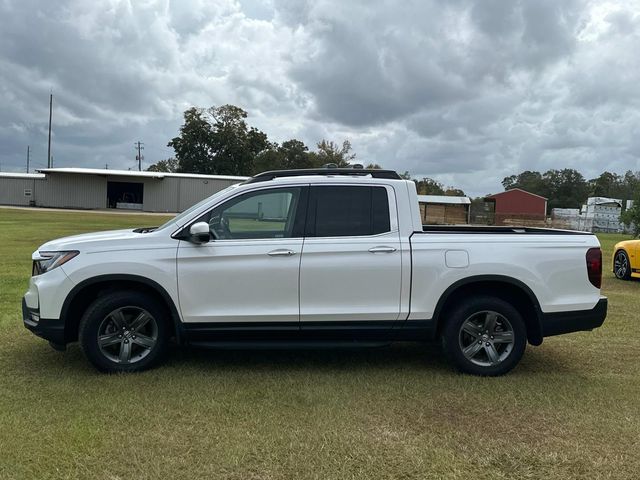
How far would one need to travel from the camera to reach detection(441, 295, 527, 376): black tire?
5.20 metres

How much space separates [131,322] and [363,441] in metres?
2.48

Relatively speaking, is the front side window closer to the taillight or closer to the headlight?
the headlight

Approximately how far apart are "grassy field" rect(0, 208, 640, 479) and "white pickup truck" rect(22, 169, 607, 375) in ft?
1.26

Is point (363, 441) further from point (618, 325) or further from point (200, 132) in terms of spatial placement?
point (200, 132)

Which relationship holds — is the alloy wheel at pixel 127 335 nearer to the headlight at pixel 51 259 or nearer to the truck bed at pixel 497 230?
the headlight at pixel 51 259

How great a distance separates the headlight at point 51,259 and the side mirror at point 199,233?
1070 millimetres

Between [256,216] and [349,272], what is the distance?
1.03m

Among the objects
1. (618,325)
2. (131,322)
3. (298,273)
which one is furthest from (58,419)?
(618,325)

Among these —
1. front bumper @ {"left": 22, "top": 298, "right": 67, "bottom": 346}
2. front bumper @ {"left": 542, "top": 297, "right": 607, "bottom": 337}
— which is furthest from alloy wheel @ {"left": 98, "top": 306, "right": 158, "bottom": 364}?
front bumper @ {"left": 542, "top": 297, "right": 607, "bottom": 337}

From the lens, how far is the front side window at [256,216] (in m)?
5.14

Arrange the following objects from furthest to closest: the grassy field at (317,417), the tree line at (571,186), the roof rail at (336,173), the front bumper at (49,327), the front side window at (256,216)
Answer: the tree line at (571,186), the roof rail at (336,173), the front side window at (256,216), the front bumper at (49,327), the grassy field at (317,417)

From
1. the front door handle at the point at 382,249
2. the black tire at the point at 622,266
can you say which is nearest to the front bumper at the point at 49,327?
the front door handle at the point at 382,249

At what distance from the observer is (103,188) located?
54.3 m

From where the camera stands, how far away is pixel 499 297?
5398mm
